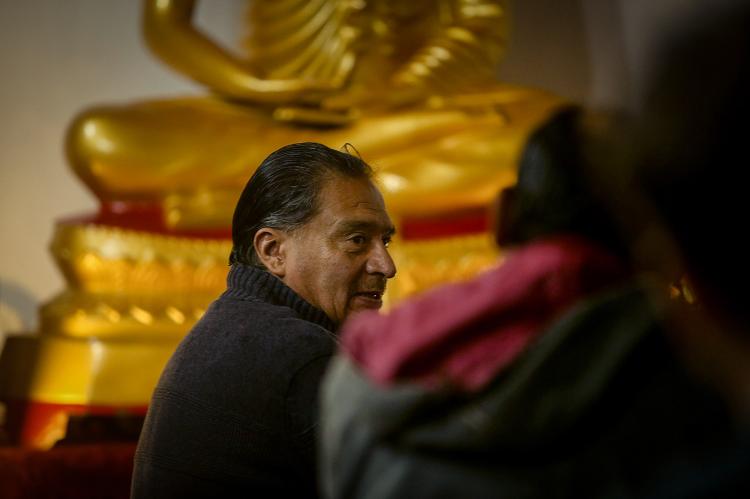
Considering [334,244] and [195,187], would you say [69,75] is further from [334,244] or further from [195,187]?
[334,244]

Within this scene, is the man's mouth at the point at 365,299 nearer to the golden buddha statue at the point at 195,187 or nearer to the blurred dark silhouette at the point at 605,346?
the blurred dark silhouette at the point at 605,346

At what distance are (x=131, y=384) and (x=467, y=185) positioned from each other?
1007 millimetres

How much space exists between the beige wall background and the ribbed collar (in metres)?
2.15

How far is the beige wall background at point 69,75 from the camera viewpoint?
312 cm

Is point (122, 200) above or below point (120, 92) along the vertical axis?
below

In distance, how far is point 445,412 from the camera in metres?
0.58

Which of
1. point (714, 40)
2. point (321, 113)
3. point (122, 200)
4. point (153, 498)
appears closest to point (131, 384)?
point (122, 200)

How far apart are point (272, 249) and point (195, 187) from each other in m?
1.44

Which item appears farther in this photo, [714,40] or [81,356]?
[81,356]

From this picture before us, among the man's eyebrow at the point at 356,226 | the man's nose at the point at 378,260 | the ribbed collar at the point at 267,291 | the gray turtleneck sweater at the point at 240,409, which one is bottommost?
the gray turtleneck sweater at the point at 240,409

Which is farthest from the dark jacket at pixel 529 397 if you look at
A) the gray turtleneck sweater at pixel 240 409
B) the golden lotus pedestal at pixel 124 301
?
the golden lotus pedestal at pixel 124 301

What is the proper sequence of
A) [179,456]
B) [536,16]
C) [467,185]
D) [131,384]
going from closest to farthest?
[179,456]
[131,384]
[467,185]
[536,16]

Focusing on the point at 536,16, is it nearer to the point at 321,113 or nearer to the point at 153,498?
the point at 321,113

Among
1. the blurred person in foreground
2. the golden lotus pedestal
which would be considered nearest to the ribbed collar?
the blurred person in foreground
